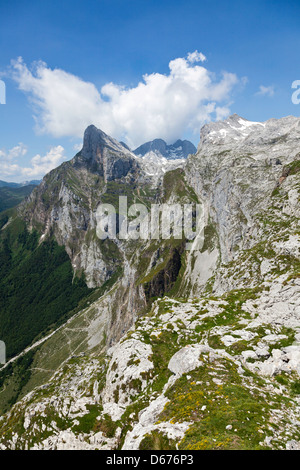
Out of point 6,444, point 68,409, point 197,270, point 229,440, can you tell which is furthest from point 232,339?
point 197,270

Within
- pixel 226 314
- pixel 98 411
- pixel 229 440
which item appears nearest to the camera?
pixel 229 440

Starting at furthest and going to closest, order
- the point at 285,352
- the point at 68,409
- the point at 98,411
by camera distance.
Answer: the point at 68,409, the point at 98,411, the point at 285,352

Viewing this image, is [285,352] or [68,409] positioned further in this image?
[68,409]

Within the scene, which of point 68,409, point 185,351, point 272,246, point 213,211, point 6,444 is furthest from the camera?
point 213,211

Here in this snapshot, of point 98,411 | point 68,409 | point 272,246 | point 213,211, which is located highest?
point 213,211

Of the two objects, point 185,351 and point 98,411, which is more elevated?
point 185,351

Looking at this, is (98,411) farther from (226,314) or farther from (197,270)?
(197,270)

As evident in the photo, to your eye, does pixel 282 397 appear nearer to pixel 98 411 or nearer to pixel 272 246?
pixel 98 411
